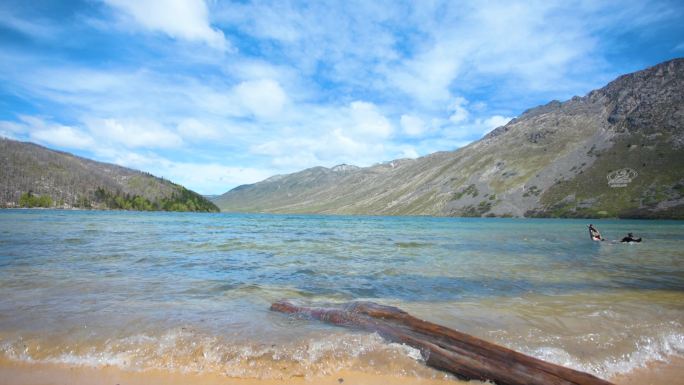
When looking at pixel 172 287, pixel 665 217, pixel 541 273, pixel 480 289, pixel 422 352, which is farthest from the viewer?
pixel 665 217

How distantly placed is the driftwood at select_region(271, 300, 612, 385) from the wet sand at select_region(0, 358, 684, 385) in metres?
0.36

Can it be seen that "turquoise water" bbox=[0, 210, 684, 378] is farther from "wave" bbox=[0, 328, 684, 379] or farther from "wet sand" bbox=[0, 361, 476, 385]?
"wet sand" bbox=[0, 361, 476, 385]

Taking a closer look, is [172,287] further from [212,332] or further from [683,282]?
[683,282]

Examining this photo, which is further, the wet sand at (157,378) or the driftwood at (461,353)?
the wet sand at (157,378)

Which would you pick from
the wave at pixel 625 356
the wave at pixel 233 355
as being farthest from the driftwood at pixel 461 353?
the wave at pixel 625 356

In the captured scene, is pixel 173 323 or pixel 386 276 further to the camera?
pixel 386 276

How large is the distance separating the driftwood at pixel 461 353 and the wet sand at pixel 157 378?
355 mm

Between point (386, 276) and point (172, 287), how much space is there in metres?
10.4

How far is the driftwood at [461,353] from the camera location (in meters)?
6.33

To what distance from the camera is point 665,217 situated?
568 feet

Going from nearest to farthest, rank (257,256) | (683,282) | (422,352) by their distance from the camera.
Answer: (422,352)
(683,282)
(257,256)

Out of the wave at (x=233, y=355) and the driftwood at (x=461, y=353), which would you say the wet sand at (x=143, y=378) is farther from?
the driftwood at (x=461, y=353)

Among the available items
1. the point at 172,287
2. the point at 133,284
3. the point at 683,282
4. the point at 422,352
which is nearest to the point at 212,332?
the point at 422,352

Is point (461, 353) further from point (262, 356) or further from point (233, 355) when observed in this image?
point (233, 355)
